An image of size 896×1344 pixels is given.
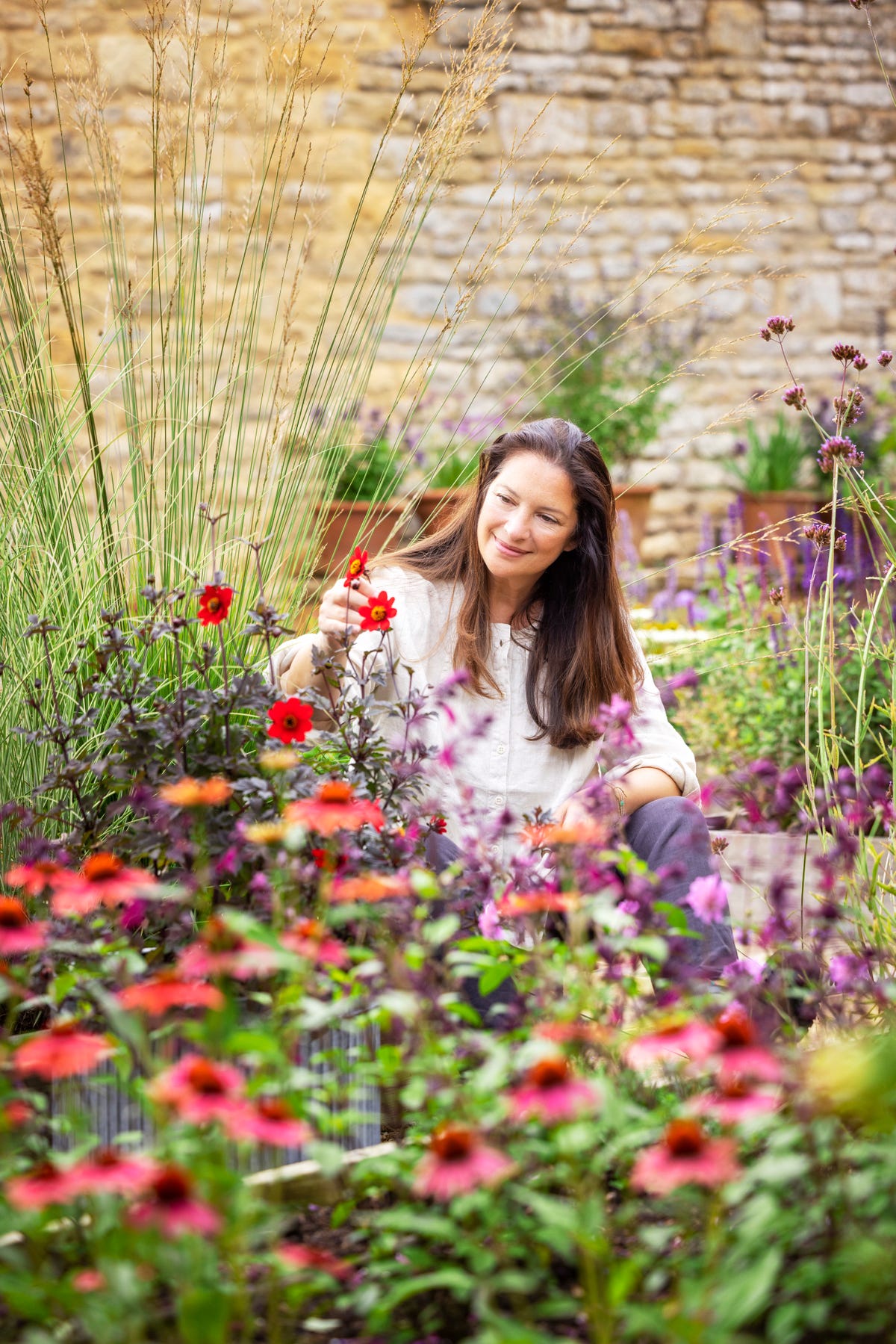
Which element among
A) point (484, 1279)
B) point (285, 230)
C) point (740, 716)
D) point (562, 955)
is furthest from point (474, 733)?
point (285, 230)

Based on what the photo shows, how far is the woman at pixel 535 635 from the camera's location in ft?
6.41

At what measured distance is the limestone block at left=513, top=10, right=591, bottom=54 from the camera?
18.9 feet

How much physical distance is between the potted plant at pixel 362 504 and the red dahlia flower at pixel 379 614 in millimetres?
226

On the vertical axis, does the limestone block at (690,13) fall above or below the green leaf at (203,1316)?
above

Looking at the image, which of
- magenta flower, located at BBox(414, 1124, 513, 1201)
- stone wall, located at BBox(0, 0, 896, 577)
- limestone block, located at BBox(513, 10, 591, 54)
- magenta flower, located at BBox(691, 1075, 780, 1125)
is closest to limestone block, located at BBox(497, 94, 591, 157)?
stone wall, located at BBox(0, 0, 896, 577)

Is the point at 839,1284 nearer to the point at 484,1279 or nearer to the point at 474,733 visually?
the point at 484,1279

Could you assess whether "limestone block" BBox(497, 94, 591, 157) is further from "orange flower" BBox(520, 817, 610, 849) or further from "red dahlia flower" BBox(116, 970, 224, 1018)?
"red dahlia flower" BBox(116, 970, 224, 1018)

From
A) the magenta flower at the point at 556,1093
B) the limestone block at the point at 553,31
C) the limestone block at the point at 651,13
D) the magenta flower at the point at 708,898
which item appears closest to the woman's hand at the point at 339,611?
the magenta flower at the point at 708,898

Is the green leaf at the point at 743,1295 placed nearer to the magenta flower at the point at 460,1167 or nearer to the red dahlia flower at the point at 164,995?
the magenta flower at the point at 460,1167

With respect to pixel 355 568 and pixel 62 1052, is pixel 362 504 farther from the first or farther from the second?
pixel 62 1052

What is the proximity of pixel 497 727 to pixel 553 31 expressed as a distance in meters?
4.86

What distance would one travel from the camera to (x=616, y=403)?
5297 millimetres

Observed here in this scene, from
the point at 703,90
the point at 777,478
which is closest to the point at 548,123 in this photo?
the point at 703,90

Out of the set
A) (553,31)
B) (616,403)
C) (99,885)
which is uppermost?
(553,31)
